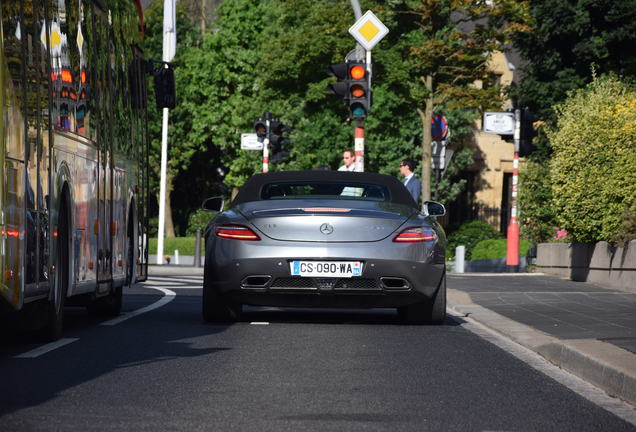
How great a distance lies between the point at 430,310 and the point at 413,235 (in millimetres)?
907

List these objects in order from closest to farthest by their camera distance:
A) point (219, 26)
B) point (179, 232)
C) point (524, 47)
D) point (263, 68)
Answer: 1. point (524, 47)
2. point (263, 68)
3. point (219, 26)
4. point (179, 232)

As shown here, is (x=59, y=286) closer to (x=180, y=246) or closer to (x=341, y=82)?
(x=341, y=82)

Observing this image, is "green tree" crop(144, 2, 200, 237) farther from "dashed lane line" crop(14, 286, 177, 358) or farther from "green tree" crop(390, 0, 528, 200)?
"dashed lane line" crop(14, 286, 177, 358)

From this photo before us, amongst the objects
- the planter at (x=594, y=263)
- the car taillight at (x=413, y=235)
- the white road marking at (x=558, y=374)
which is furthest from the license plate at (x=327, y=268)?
the planter at (x=594, y=263)

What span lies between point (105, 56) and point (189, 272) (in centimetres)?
1811

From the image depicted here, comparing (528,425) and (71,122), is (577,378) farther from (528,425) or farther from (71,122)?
(71,122)

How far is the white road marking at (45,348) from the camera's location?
8.97 metres

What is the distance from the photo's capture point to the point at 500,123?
1170 inches

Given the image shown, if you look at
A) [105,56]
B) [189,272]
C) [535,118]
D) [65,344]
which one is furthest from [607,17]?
[65,344]

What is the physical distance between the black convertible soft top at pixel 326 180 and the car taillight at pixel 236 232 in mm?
991

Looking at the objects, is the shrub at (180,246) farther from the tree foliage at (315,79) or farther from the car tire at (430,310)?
the car tire at (430,310)

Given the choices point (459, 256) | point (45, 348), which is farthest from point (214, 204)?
point (459, 256)

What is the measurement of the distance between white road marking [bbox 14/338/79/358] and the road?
14 millimetres

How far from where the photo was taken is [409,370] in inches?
337
